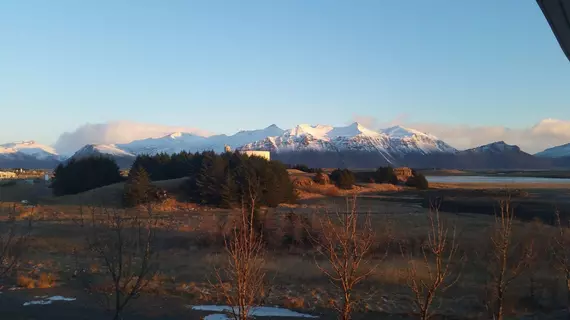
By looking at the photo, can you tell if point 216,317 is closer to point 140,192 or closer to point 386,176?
point 140,192

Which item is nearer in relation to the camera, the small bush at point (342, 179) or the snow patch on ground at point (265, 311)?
the snow patch on ground at point (265, 311)

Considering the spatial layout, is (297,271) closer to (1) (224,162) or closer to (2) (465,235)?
(2) (465,235)

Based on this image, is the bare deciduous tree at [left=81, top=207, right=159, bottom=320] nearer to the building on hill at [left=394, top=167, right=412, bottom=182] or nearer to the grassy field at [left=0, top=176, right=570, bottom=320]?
the grassy field at [left=0, top=176, right=570, bottom=320]

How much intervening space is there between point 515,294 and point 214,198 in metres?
32.5

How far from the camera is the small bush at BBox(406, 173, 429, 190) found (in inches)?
3017

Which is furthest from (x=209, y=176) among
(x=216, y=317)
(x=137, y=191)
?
(x=216, y=317)

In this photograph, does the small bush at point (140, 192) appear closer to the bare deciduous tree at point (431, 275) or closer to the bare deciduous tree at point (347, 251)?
the bare deciduous tree at point (431, 275)

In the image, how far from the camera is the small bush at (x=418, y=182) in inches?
3017

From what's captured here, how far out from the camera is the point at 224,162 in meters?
50.5

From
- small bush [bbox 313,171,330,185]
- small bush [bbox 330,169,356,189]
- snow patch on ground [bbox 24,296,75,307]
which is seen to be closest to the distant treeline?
small bush [bbox 313,171,330,185]

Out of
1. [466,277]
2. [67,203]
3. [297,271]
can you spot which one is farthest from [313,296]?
[67,203]

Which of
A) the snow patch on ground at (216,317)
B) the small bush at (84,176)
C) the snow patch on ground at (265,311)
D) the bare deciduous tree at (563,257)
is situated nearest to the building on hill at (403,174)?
the small bush at (84,176)

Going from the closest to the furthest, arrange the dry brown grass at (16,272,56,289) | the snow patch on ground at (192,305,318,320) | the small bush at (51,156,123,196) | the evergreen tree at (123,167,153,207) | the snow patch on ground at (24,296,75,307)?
the snow patch on ground at (192,305,318,320)
the snow patch on ground at (24,296,75,307)
the dry brown grass at (16,272,56,289)
the evergreen tree at (123,167,153,207)
the small bush at (51,156,123,196)

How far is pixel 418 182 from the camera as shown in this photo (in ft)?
256
